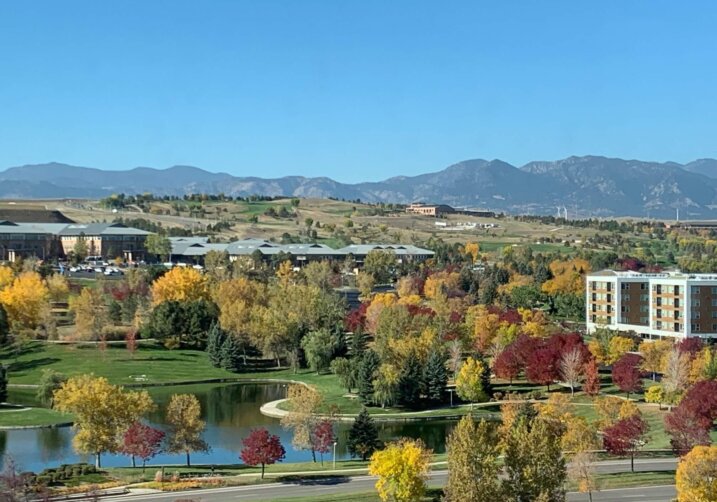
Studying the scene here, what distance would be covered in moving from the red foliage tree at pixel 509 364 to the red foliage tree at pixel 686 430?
20.6 meters

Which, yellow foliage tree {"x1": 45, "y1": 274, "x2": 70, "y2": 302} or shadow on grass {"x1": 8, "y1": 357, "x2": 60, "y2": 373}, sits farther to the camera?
yellow foliage tree {"x1": 45, "y1": 274, "x2": 70, "y2": 302}

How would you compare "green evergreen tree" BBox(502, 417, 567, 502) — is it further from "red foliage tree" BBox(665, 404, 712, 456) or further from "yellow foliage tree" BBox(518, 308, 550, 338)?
"yellow foliage tree" BBox(518, 308, 550, 338)

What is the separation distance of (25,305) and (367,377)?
36268mm

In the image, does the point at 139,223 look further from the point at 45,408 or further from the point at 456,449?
the point at 456,449

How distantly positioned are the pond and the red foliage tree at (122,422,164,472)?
130 inches

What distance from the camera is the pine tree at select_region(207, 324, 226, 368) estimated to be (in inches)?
2990

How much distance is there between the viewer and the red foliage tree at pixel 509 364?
62.9m

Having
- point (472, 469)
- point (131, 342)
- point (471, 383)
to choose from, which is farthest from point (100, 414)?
point (131, 342)

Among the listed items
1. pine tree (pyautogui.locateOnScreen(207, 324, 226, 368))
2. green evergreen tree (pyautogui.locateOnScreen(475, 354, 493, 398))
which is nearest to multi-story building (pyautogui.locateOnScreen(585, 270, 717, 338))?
green evergreen tree (pyautogui.locateOnScreen(475, 354, 493, 398))

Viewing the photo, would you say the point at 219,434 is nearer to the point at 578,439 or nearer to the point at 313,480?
the point at 313,480

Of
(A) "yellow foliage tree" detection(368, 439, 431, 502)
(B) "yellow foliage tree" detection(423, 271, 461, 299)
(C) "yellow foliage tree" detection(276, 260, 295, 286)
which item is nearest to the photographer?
(A) "yellow foliage tree" detection(368, 439, 431, 502)

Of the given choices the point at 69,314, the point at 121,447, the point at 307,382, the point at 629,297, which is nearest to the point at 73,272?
the point at 69,314

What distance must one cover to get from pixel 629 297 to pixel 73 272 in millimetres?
67343

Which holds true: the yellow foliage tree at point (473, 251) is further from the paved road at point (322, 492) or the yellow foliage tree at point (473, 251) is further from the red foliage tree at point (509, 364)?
the paved road at point (322, 492)
